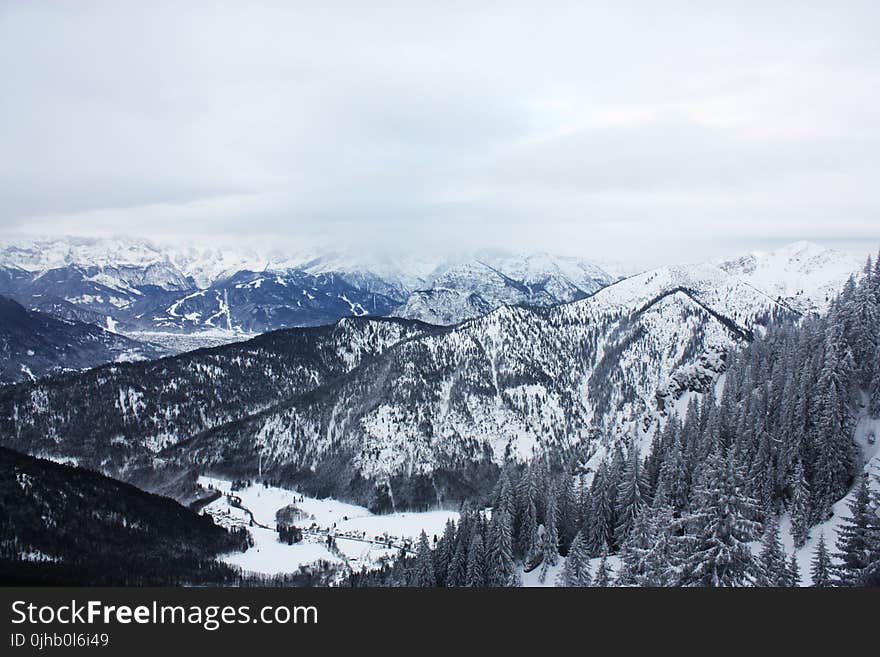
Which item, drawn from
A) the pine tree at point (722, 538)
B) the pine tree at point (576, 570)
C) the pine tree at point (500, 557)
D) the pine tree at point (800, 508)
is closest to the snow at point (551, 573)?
the pine tree at point (500, 557)

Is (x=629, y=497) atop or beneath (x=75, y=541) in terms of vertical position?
atop

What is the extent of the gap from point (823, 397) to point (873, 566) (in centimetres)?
5129

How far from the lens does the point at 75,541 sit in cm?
17350

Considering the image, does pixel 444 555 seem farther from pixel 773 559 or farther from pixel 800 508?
pixel 773 559

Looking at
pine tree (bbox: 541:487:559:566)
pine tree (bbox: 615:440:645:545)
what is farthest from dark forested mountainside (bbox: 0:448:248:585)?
pine tree (bbox: 615:440:645:545)

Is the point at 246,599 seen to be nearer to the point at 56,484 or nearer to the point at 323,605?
the point at 323,605

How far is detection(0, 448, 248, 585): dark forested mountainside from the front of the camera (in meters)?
159

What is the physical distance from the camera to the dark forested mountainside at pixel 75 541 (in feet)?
520

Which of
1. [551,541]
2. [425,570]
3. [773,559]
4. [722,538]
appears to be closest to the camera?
[722,538]

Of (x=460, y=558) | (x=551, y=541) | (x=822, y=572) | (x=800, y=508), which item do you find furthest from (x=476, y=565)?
(x=822, y=572)

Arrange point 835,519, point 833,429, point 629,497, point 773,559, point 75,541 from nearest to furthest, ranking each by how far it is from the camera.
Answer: point 773,559 < point 835,519 < point 833,429 < point 629,497 < point 75,541

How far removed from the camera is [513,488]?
119375 millimetres

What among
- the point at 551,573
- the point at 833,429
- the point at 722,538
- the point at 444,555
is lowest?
the point at 444,555

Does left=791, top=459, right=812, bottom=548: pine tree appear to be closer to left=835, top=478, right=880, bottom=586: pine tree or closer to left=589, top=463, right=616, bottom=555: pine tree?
left=835, top=478, right=880, bottom=586: pine tree
